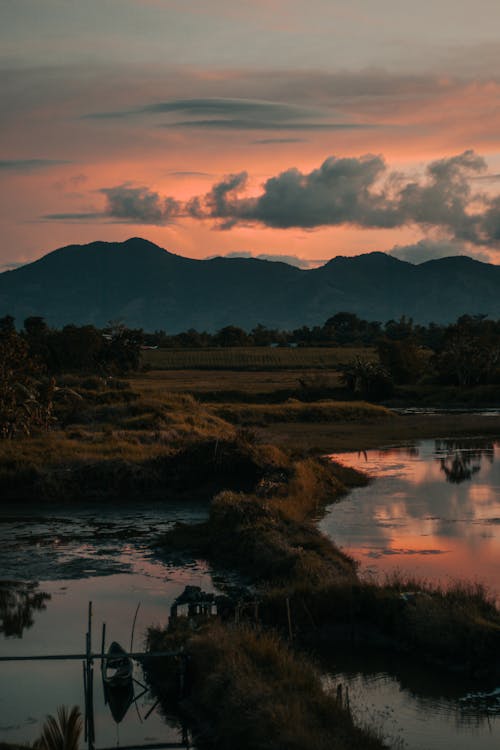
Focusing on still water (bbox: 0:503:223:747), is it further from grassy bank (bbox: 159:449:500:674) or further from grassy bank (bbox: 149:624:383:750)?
grassy bank (bbox: 159:449:500:674)

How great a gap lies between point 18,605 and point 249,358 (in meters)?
126

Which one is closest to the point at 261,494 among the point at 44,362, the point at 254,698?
the point at 254,698

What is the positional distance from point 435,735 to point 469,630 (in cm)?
335

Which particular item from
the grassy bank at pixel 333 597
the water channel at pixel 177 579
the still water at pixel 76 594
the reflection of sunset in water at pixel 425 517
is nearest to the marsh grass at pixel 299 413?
the reflection of sunset in water at pixel 425 517

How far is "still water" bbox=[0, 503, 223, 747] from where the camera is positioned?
18594 mm

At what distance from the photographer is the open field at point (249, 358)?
14312 centimetres

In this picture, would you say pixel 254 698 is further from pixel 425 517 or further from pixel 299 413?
pixel 299 413

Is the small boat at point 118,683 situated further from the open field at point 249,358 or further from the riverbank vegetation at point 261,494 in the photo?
the open field at point 249,358

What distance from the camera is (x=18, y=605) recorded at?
25.9 m

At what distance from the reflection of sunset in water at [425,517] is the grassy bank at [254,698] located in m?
10.2

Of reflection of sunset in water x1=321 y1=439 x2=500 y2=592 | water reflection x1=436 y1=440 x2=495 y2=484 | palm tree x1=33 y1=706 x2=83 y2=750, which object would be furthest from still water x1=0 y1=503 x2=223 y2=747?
water reflection x1=436 y1=440 x2=495 y2=484

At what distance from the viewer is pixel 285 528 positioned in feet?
102

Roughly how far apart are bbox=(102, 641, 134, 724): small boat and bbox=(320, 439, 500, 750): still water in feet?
12.6

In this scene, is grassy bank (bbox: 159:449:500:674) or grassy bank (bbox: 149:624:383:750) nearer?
grassy bank (bbox: 149:624:383:750)
